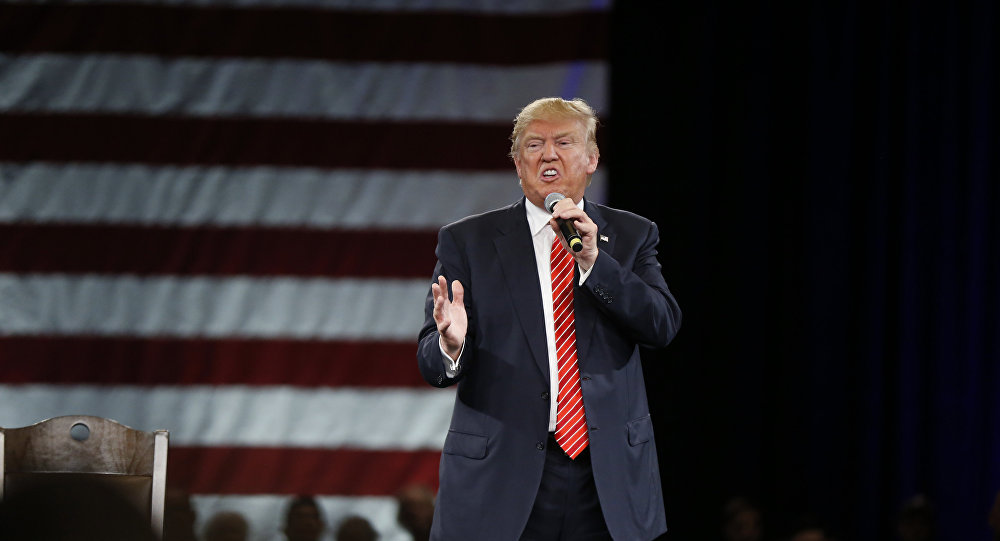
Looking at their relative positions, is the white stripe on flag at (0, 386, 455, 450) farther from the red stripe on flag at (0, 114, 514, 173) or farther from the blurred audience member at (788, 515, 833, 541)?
the blurred audience member at (788, 515, 833, 541)

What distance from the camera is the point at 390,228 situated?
4.30m

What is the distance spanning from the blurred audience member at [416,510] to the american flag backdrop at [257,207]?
51 mm

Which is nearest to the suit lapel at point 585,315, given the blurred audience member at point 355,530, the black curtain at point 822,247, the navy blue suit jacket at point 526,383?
the navy blue suit jacket at point 526,383

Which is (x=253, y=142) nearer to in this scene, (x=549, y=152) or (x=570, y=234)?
(x=549, y=152)

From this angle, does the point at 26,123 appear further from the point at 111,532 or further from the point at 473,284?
the point at 111,532

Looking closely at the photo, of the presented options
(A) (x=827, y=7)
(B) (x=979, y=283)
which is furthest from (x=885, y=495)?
(A) (x=827, y=7)

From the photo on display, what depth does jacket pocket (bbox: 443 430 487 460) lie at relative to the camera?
6.83ft

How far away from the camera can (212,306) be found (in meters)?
4.25

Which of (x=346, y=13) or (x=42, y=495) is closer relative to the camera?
(x=42, y=495)

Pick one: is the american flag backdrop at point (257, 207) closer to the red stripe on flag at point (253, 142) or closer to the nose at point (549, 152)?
the red stripe on flag at point (253, 142)

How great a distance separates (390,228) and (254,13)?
0.98m

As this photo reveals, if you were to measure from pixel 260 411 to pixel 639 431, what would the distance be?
95.3 inches

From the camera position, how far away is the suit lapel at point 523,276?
2094 mm

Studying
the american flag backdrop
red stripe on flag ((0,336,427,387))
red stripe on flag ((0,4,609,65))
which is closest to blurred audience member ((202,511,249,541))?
the american flag backdrop
